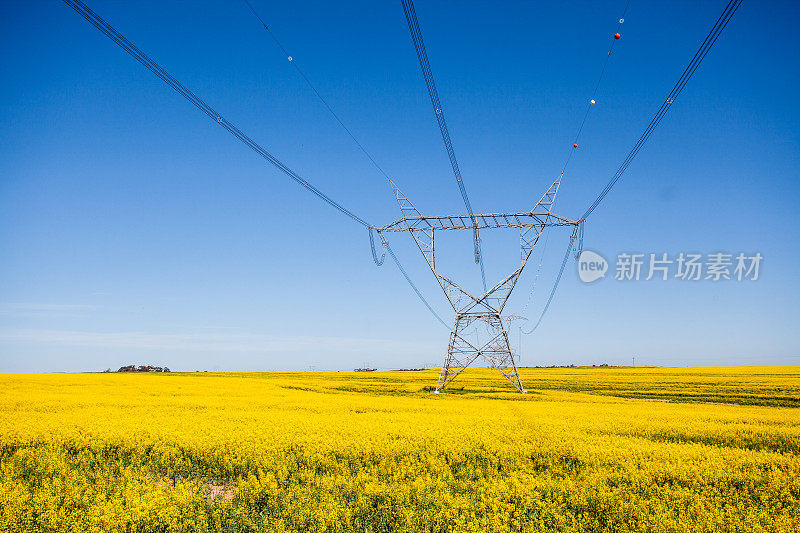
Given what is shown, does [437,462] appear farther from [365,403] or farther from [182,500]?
[365,403]

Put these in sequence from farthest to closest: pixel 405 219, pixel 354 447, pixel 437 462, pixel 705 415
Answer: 1. pixel 405 219
2. pixel 705 415
3. pixel 354 447
4. pixel 437 462

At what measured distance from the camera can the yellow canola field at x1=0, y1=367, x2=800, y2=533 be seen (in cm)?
843

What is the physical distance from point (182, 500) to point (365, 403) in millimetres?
17443

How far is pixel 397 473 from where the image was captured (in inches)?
428

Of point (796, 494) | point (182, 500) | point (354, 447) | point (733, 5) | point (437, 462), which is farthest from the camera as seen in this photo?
point (354, 447)

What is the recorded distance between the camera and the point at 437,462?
12.1 m

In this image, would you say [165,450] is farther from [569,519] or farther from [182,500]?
[569,519]

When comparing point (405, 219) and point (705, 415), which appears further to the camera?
point (405, 219)

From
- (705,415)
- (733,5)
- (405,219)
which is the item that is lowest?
(705,415)

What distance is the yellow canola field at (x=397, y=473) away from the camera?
843 cm

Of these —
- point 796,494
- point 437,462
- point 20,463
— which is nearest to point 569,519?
point 437,462

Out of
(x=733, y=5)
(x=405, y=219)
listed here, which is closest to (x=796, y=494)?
A: (x=733, y=5)

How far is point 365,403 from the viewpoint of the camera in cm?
2612

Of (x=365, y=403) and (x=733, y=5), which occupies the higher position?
(x=733, y=5)
